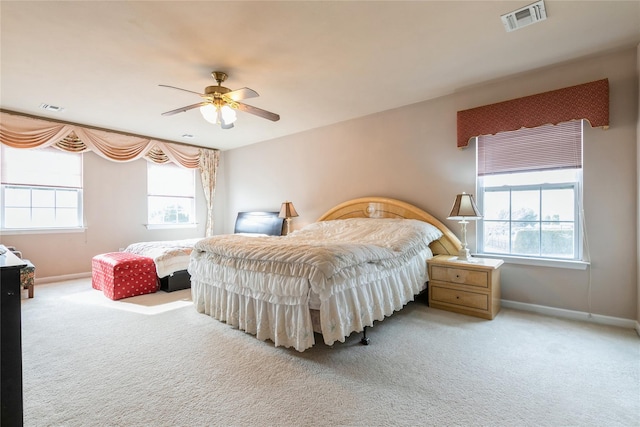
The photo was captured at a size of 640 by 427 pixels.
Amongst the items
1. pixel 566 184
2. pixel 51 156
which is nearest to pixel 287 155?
pixel 51 156

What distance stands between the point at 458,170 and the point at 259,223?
3.75 m

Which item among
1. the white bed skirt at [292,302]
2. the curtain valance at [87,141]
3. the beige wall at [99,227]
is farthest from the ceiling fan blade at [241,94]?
the beige wall at [99,227]

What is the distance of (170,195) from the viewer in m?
6.12

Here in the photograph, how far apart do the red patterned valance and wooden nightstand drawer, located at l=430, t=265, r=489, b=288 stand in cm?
150

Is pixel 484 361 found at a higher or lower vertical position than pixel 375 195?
lower

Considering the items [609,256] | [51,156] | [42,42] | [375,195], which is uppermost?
[42,42]

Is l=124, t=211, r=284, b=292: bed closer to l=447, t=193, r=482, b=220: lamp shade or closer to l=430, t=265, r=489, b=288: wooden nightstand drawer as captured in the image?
l=430, t=265, r=489, b=288: wooden nightstand drawer

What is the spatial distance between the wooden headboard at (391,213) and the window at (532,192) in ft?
1.17

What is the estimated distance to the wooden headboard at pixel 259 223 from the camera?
5.63 metres

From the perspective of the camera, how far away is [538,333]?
8.59ft

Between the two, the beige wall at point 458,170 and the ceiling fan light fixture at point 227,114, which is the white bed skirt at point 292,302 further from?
the ceiling fan light fixture at point 227,114

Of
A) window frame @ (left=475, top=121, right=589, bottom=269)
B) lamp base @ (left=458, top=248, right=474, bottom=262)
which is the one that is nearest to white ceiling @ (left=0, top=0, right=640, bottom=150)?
window frame @ (left=475, top=121, right=589, bottom=269)

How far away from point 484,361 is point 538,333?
2.87 ft

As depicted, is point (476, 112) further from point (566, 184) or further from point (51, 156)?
point (51, 156)
